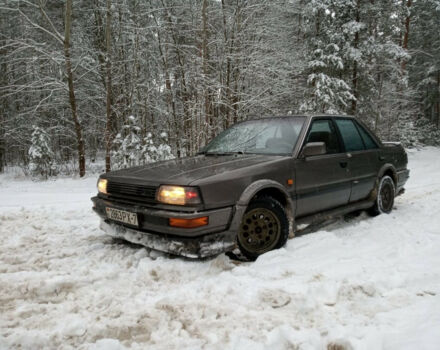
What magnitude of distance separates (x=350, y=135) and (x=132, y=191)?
122 inches

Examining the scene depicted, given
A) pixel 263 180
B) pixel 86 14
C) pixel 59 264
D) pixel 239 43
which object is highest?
pixel 86 14

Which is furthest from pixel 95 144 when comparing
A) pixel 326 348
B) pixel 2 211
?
pixel 326 348

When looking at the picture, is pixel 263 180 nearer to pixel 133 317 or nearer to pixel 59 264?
pixel 133 317

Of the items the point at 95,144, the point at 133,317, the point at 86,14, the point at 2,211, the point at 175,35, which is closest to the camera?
the point at 133,317

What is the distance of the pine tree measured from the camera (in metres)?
11.4

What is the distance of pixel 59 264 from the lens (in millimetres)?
3016

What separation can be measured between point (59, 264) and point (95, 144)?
43.9 feet

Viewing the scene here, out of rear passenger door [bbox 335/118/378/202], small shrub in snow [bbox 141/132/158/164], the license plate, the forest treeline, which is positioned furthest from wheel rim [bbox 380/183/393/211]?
small shrub in snow [bbox 141/132/158/164]

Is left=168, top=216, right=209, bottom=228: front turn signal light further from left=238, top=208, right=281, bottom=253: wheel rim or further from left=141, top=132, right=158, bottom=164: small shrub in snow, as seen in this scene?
left=141, top=132, right=158, bottom=164: small shrub in snow

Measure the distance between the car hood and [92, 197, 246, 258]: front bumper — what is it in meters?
0.28

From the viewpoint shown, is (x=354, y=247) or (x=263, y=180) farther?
(x=354, y=247)

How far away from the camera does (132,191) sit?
3.05m

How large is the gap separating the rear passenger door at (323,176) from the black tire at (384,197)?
33.2 inches

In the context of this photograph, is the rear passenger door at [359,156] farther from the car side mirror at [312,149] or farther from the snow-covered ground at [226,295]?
the car side mirror at [312,149]
